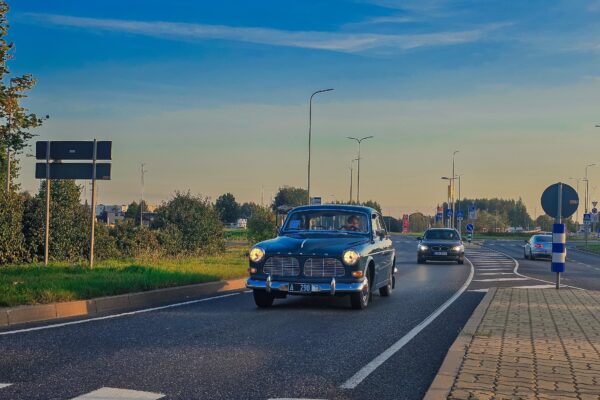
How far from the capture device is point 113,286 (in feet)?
42.9

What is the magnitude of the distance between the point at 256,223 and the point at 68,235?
42.5 feet

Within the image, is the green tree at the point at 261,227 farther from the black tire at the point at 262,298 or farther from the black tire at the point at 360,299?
the black tire at the point at 360,299

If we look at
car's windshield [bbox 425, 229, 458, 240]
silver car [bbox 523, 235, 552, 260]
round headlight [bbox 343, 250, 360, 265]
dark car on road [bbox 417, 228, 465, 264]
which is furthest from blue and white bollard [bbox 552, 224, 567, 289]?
silver car [bbox 523, 235, 552, 260]

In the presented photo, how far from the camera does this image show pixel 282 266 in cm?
1216

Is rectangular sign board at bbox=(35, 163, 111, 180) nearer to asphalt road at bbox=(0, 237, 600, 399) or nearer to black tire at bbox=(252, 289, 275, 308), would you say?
asphalt road at bbox=(0, 237, 600, 399)

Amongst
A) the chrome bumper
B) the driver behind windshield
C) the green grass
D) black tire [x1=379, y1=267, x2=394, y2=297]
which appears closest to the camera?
the chrome bumper

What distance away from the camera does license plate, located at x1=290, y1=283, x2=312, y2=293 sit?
11.9 metres

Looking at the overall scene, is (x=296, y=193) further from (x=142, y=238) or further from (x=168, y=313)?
(x=168, y=313)

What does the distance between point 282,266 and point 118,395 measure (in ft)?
21.3

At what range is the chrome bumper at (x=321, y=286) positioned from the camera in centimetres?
1188

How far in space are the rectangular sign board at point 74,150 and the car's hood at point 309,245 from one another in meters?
6.28

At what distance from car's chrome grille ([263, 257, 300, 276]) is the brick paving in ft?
10.3

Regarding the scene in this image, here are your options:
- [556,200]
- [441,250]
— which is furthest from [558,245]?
[441,250]

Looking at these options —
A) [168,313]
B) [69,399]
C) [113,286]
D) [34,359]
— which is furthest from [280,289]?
[69,399]
